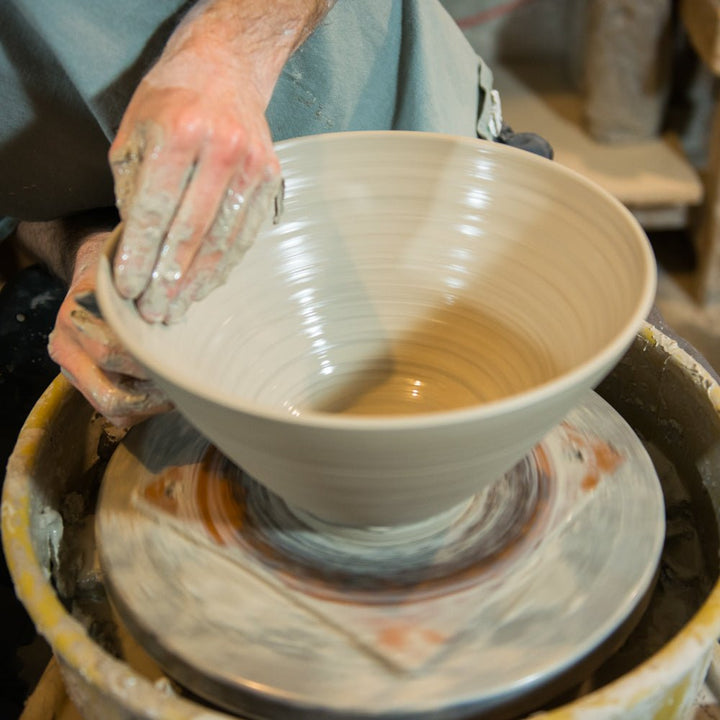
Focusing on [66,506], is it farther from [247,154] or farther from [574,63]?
[574,63]

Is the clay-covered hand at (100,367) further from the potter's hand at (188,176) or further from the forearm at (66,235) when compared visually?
the forearm at (66,235)

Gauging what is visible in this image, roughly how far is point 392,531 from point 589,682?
0.77 ft

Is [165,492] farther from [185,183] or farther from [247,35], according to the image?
[247,35]

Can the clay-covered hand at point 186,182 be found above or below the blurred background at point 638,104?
above

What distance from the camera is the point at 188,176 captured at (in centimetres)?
78

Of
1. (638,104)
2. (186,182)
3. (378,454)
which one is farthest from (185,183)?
(638,104)

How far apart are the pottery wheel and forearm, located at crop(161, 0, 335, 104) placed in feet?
1.37

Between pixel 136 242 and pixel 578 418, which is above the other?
pixel 136 242

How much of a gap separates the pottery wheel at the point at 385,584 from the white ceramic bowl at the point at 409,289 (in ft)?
0.22

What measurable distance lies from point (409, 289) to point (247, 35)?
340 millimetres

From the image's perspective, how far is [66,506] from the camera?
1.02 metres

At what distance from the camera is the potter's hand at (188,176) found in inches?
30.1

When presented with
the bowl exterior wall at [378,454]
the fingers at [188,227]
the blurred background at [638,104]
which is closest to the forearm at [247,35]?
the fingers at [188,227]

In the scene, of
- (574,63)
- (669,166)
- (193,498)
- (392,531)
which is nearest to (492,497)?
(392,531)
